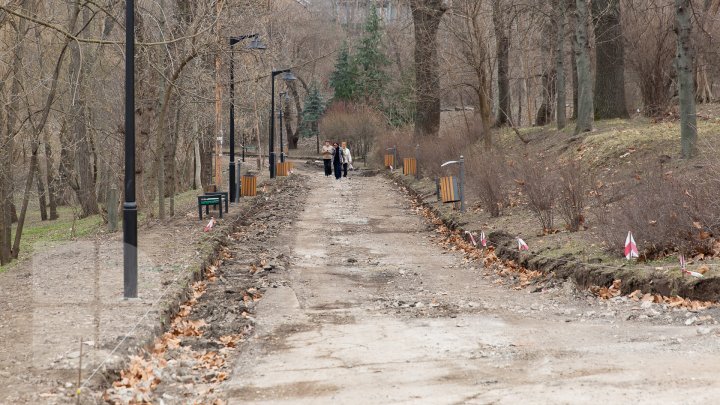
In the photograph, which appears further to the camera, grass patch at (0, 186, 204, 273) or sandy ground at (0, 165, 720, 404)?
grass patch at (0, 186, 204, 273)

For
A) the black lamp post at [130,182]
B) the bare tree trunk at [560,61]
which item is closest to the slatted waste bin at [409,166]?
the bare tree trunk at [560,61]

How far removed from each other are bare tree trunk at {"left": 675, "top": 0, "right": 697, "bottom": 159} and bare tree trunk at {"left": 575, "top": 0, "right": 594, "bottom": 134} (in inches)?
299

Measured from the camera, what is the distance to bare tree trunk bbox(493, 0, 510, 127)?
30.1 meters

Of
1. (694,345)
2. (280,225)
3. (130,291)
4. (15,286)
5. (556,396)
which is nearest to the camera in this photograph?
(556,396)

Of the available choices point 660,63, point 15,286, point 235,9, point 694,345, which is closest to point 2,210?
point 235,9

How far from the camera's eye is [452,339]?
9.83 metres

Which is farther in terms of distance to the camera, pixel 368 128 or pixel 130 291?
pixel 368 128

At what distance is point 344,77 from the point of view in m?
94.7

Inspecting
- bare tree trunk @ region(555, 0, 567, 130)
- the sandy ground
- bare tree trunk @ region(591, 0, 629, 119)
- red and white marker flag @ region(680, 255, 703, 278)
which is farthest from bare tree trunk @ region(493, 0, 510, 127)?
red and white marker flag @ region(680, 255, 703, 278)

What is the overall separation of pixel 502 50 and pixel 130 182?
81.4 ft

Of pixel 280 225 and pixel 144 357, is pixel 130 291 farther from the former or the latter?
pixel 280 225

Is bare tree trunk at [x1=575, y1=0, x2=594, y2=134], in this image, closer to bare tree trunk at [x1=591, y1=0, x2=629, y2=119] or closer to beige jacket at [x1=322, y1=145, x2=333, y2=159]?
bare tree trunk at [x1=591, y1=0, x2=629, y2=119]

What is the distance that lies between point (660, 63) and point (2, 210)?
18.6 metres

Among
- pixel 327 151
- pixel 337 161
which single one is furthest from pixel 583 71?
pixel 327 151
